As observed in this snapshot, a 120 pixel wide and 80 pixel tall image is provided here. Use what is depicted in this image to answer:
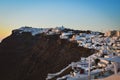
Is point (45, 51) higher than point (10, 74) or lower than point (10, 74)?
higher

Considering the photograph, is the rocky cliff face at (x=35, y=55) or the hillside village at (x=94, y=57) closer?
the hillside village at (x=94, y=57)

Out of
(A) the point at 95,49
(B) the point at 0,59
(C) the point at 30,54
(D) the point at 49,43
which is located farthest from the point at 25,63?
(A) the point at 95,49

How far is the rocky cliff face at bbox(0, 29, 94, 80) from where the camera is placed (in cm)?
4516

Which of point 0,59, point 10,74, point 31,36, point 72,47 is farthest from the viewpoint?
point 31,36

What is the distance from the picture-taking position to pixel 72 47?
5003 centimetres

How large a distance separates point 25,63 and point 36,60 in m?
3.25

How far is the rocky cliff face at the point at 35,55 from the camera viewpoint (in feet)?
148

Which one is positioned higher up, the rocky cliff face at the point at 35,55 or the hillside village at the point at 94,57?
the hillside village at the point at 94,57

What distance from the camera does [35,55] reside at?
5403 centimetres

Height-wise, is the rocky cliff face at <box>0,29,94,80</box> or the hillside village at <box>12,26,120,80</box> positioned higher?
the hillside village at <box>12,26,120,80</box>

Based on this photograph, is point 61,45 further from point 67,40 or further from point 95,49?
point 95,49

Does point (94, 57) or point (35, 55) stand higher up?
point (94, 57)

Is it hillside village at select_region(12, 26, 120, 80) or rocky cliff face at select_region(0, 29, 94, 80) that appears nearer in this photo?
hillside village at select_region(12, 26, 120, 80)

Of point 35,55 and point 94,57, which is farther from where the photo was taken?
point 35,55
